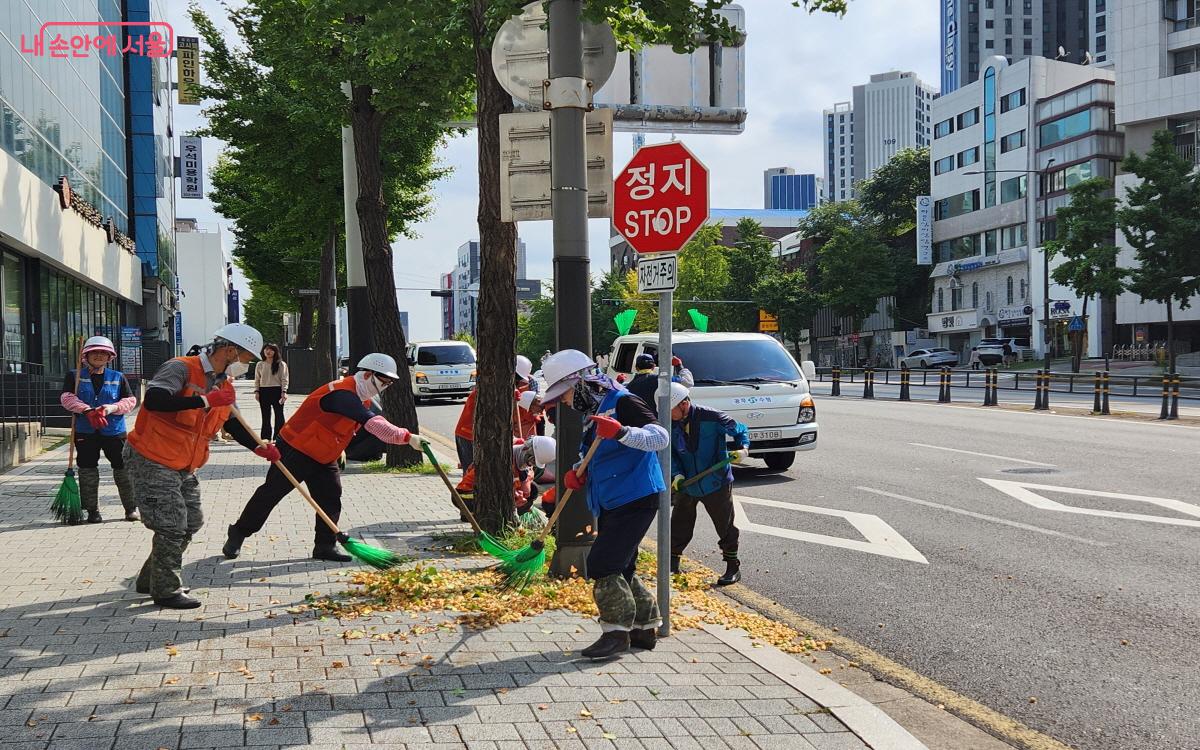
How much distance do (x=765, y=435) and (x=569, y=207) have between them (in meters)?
6.83

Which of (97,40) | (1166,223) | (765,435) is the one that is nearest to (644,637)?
(765,435)

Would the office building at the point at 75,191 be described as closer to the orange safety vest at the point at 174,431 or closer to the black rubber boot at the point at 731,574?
the orange safety vest at the point at 174,431

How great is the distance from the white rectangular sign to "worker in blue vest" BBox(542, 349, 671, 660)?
1.80 ft

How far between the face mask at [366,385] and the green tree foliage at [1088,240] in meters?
38.9

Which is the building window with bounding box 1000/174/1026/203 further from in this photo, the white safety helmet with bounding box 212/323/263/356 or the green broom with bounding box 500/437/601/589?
the white safety helmet with bounding box 212/323/263/356

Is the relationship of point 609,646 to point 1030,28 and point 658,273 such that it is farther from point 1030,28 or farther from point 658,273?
point 1030,28

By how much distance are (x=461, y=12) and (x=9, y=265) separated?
17.2 m

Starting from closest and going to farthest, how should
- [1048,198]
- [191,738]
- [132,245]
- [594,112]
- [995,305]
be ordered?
1. [191,738]
2. [594,112]
3. [132,245]
4. [1048,198]
5. [995,305]

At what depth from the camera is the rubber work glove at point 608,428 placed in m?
4.82

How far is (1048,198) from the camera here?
63562 mm

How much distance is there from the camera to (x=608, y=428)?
190 inches

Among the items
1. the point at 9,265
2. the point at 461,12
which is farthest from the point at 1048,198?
the point at 461,12

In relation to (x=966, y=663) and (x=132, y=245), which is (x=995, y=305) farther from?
(x=966, y=663)

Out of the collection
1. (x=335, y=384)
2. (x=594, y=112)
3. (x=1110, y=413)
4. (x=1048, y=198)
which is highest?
(x=1048, y=198)
